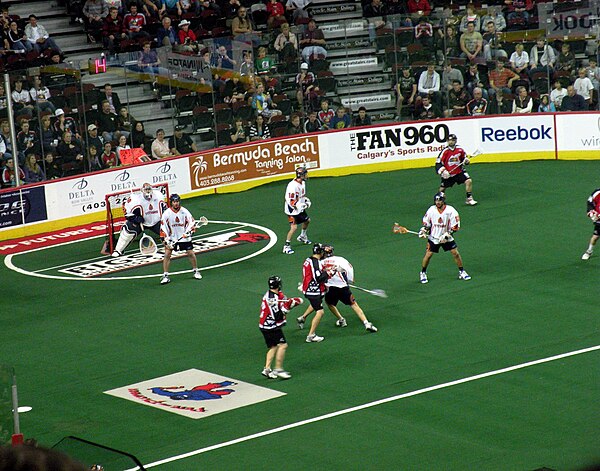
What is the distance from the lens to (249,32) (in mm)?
30562

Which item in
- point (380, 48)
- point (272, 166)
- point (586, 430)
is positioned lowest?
point (586, 430)

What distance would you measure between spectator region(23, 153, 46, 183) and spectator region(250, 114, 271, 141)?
6.34m

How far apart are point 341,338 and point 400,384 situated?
2.54m

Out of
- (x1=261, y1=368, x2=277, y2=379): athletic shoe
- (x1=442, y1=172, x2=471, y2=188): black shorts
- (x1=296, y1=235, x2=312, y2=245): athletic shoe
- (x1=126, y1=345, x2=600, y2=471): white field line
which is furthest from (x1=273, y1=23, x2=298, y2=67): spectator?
(x1=126, y1=345, x2=600, y2=471): white field line

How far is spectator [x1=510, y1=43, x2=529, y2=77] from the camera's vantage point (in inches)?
1220

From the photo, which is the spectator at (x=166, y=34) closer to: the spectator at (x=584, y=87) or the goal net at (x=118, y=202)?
the goal net at (x=118, y=202)

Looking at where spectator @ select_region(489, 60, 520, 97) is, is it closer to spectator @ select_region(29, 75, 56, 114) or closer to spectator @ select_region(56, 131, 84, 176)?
spectator @ select_region(56, 131, 84, 176)

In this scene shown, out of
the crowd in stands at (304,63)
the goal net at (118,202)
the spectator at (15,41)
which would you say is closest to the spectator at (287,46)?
the crowd in stands at (304,63)

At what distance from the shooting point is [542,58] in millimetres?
30812

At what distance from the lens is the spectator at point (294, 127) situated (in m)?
30.0

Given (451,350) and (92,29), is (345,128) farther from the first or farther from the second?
(451,350)

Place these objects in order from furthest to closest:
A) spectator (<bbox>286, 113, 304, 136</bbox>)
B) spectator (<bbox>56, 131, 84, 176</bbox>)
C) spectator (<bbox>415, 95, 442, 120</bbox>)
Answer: spectator (<bbox>415, 95, 442, 120</bbox>)
spectator (<bbox>286, 113, 304, 136</bbox>)
spectator (<bbox>56, 131, 84, 176</bbox>)

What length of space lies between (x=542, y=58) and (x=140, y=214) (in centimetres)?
1384

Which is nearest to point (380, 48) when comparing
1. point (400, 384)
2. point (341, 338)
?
point (341, 338)
